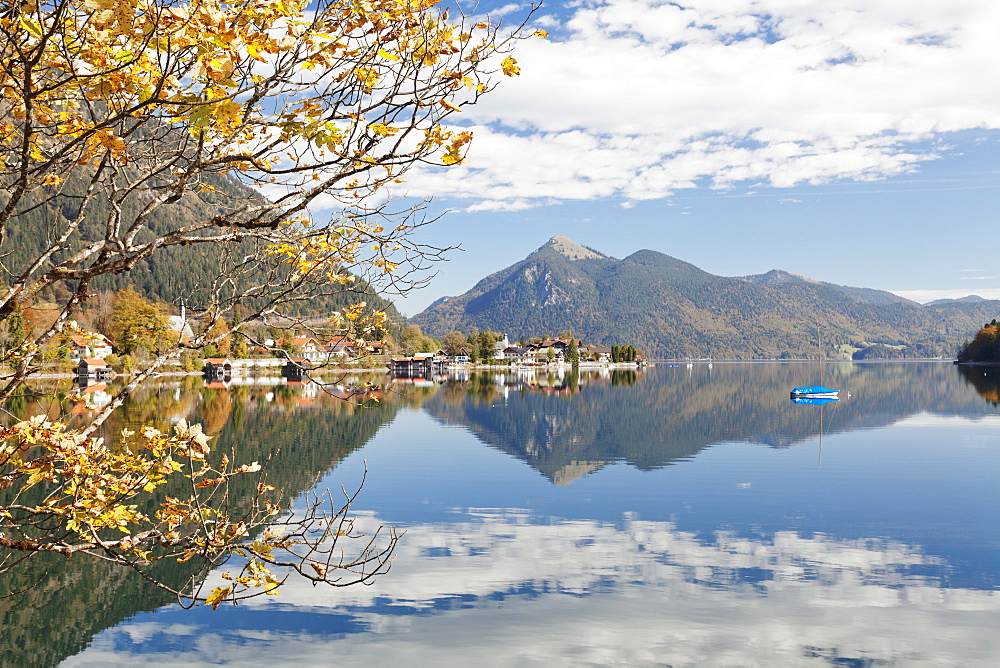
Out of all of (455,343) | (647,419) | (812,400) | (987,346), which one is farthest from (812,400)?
(455,343)

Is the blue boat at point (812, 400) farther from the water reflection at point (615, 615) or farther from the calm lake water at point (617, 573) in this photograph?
the water reflection at point (615, 615)

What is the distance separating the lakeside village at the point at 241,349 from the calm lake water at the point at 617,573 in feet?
16.1

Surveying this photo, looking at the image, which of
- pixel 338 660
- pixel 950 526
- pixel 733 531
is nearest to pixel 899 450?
pixel 950 526

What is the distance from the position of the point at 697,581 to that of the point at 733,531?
15.7 ft

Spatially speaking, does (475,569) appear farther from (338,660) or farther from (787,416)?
(787,416)

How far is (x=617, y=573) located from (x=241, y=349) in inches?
5012

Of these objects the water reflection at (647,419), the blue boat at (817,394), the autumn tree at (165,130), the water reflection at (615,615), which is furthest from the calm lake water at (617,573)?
the blue boat at (817,394)

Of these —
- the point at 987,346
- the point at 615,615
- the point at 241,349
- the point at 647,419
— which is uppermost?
the point at 987,346

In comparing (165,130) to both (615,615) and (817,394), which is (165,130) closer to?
(615,615)

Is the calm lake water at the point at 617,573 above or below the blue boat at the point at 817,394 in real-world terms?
below

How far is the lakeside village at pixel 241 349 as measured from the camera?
7.04 meters

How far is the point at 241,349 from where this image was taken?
133250 millimetres

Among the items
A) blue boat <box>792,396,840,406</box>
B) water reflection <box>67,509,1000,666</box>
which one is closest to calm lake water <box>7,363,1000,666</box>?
water reflection <box>67,509,1000,666</box>

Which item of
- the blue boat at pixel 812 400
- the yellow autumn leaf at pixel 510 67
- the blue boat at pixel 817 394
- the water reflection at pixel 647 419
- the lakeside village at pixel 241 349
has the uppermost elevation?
the yellow autumn leaf at pixel 510 67
